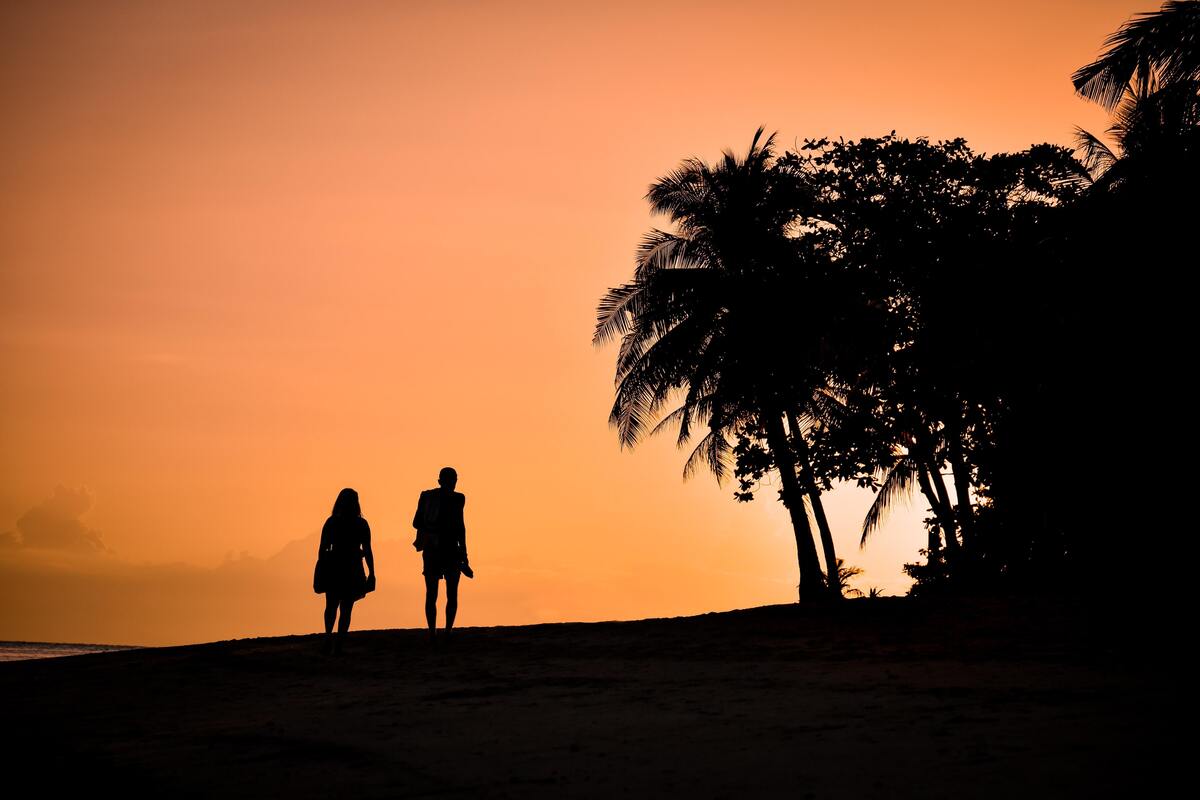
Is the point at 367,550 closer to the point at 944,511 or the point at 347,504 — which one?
the point at 347,504

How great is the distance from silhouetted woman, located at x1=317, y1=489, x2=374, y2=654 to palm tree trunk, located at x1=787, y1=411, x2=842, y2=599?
1304cm

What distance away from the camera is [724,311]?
80.4ft

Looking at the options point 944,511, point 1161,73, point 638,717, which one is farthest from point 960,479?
point 638,717

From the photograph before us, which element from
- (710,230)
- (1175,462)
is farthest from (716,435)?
(1175,462)

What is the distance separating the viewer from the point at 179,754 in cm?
650

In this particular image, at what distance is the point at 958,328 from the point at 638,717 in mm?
14902

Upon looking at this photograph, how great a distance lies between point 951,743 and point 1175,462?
284 inches

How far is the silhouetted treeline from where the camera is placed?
11406mm

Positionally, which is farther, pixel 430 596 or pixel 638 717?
pixel 430 596

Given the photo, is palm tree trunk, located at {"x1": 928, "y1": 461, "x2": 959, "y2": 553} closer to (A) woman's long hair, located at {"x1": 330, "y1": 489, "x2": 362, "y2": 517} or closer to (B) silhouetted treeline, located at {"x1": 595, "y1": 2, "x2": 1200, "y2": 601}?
(B) silhouetted treeline, located at {"x1": 595, "y1": 2, "x2": 1200, "y2": 601}

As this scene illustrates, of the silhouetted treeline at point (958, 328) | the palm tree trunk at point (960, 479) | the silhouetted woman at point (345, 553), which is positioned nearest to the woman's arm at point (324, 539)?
the silhouetted woman at point (345, 553)

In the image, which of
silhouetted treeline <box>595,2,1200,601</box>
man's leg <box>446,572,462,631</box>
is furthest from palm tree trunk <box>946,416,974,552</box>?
man's leg <box>446,572,462,631</box>

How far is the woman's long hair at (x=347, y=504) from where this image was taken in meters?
12.3

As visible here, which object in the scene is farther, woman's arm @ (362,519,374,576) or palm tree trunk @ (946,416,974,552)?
palm tree trunk @ (946,416,974,552)
